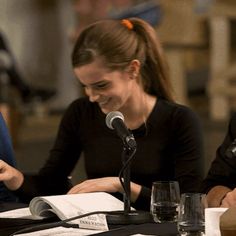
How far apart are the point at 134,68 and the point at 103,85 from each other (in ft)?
0.58

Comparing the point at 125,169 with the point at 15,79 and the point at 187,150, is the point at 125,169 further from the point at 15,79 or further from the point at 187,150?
the point at 15,79

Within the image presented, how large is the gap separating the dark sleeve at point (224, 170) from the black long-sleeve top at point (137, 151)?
18 cm

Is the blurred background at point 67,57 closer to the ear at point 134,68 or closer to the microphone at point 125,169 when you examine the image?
the ear at point 134,68

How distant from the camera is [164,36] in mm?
8734

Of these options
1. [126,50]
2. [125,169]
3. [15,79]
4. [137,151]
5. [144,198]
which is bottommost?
[15,79]

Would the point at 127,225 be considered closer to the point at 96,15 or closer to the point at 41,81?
the point at 96,15

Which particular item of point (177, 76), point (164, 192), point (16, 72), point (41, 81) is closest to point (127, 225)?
point (164, 192)

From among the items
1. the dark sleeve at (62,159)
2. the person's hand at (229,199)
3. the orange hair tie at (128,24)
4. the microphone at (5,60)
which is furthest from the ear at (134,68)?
the microphone at (5,60)

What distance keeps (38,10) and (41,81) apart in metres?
0.89

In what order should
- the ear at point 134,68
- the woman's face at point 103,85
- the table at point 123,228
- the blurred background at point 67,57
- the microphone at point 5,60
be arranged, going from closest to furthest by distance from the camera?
1. the table at point 123,228
2. the woman's face at point 103,85
3. the ear at point 134,68
4. the blurred background at point 67,57
5. the microphone at point 5,60

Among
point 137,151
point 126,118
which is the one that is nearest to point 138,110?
point 126,118

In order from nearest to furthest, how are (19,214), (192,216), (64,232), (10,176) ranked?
(192,216), (64,232), (19,214), (10,176)

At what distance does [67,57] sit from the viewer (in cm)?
1059

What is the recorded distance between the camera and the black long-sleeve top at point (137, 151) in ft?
10.5
